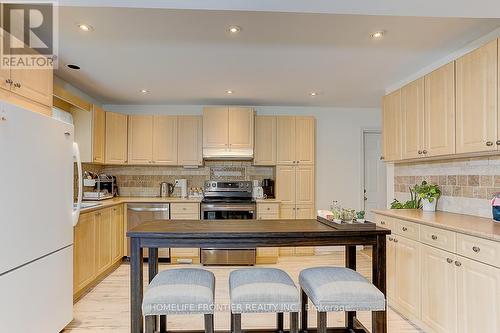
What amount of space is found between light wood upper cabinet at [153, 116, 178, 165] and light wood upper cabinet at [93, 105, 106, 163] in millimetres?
742

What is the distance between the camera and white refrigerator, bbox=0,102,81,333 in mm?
1743

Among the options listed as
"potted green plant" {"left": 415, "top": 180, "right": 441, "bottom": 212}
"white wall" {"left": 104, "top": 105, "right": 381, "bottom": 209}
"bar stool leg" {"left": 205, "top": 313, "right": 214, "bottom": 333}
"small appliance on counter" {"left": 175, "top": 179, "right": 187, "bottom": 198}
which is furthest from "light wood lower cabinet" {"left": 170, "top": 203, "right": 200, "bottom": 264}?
"potted green plant" {"left": 415, "top": 180, "right": 441, "bottom": 212}

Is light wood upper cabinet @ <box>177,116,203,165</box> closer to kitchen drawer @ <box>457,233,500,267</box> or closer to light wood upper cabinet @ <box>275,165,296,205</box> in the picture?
light wood upper cabinet @ <box>275,165,296,205</box>

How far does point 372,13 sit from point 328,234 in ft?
4.70

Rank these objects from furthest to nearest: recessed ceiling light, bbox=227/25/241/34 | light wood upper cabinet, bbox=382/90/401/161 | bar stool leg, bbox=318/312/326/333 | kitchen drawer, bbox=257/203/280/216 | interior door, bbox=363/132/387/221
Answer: interior door, bbox=363/132/387/221 < kitchen drawer, bbox=257/203/280/216 < light wood upper cabinet, bbox=382/90/401/161 < recessed ceiling light, bbox=227/25/241/34 < bar stool leg, bbox=318/312/326/333

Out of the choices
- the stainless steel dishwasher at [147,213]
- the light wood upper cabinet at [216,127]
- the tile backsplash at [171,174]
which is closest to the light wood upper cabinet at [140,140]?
the tile backsplash at [171,174]

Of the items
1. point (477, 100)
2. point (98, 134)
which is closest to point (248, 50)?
point (477, 100)

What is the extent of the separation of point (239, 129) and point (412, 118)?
2.44 meters

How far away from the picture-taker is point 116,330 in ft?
8.17

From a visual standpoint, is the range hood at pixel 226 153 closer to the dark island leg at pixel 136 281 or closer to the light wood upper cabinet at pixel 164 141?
the light wood upper cabinet at pixel 164 141

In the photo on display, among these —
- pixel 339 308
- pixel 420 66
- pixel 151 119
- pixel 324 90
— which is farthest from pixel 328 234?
pixel 151 119

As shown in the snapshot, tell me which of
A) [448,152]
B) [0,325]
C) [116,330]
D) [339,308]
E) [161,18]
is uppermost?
[161,18]

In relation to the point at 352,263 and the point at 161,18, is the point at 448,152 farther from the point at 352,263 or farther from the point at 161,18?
the point at 161,18

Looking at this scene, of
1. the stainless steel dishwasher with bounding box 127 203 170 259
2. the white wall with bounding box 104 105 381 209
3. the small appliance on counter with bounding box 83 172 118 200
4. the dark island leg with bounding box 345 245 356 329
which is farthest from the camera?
the white wall with bounding box 104 105 381 209
